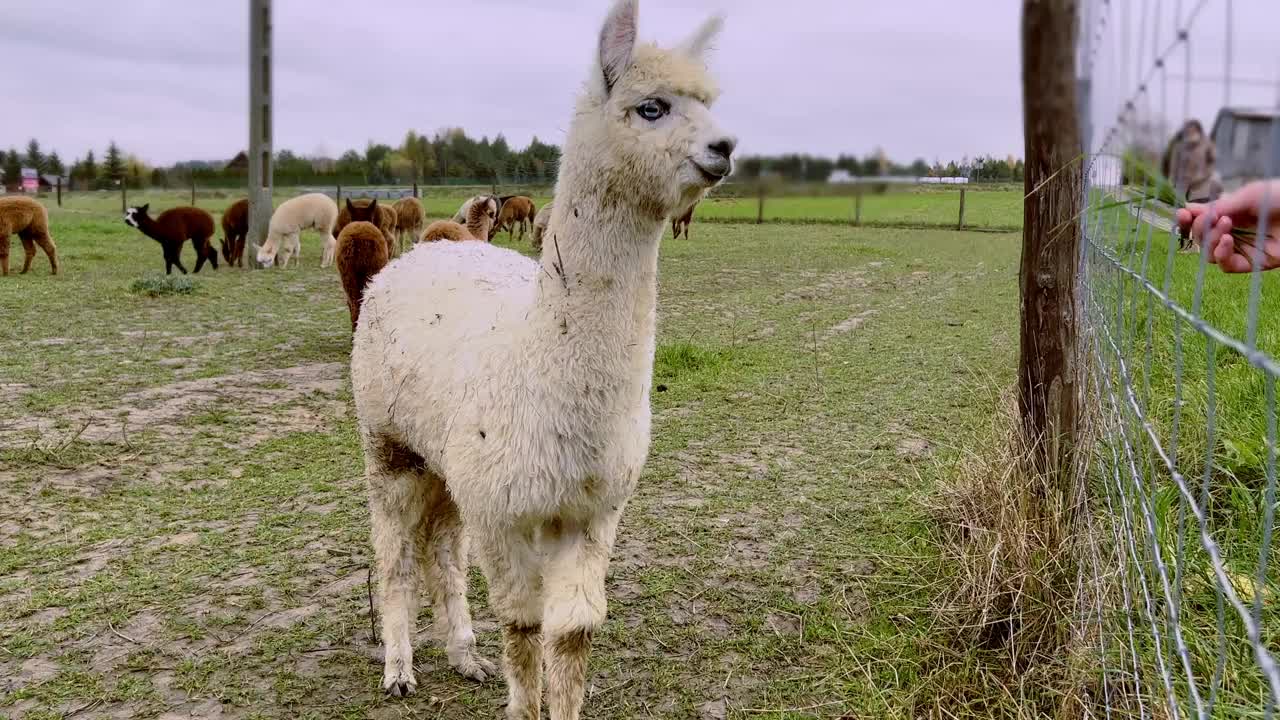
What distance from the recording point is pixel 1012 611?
2779 millimetres

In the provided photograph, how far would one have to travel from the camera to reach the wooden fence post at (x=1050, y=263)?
9.47 feet

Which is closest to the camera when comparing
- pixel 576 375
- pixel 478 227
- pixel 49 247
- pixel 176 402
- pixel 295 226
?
pixel 576 375

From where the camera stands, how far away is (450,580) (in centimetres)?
317

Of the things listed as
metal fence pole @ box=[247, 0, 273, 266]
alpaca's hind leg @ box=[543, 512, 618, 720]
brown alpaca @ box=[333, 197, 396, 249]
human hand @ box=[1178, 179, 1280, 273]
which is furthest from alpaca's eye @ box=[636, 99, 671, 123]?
metal fence pole @ box=[247, 0, 273, 266]

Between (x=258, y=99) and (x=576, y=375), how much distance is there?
46.2 ft

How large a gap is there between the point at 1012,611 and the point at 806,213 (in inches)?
52.3

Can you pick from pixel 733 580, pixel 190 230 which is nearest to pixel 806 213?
pixel 733 580

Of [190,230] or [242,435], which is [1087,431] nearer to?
[242,435]

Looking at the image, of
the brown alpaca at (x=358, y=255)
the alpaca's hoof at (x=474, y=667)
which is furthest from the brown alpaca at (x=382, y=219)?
the alpaca's hoof at (x=474, y=667)

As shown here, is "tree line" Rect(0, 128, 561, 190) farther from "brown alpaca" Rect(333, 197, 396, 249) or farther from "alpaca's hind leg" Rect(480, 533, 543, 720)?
"alpaca's hind leg" Rect(480, 533, 543, 720)

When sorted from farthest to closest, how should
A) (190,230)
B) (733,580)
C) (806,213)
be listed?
(190,230)
(733,580)
(806,213)

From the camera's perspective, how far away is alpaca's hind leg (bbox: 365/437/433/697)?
2.99m

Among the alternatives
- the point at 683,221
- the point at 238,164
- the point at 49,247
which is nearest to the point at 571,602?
the point at 683,221

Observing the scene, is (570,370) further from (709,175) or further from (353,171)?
(353,171)
